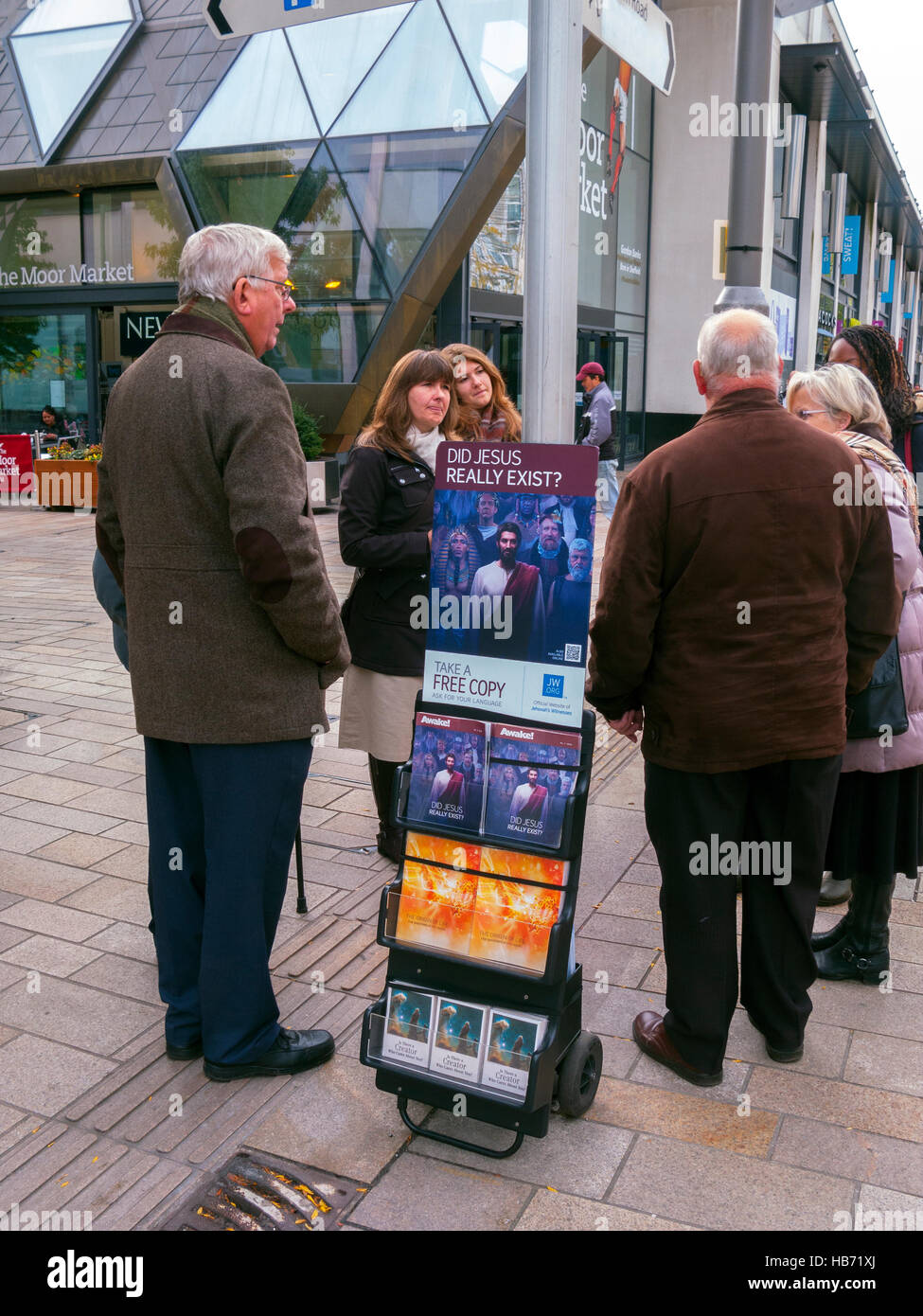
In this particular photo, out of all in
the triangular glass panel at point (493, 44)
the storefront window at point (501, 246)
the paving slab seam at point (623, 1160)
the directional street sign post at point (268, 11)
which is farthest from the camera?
the storefront window at point (501, 246)

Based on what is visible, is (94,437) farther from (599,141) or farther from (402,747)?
(402,747)

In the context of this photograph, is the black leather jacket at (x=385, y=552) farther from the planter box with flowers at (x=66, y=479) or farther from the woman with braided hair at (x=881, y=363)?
the planter box with flowers at (x=66, y=479)

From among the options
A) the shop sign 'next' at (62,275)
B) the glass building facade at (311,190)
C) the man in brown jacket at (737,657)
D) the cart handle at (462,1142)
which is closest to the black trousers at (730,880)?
the man in brown jacket at (737,657)

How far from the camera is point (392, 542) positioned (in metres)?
4.12

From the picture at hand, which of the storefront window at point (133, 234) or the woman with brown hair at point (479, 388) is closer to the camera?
the woman with brown hair at point (479, 388)

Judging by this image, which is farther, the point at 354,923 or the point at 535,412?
the point at 354,923

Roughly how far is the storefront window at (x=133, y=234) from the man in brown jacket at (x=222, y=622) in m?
17.3

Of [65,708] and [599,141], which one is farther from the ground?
[599,141]

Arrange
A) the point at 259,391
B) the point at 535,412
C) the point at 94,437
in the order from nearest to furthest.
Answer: the point at 259,391 < the point at 535,412 < the point at 94,437

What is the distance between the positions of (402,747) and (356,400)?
12.8m

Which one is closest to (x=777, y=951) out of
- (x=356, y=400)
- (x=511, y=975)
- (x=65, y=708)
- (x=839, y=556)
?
(x=511, y=975)

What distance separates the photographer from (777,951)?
3146 mm

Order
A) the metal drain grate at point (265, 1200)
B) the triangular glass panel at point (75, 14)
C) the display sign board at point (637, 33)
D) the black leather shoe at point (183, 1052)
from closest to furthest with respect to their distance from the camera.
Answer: the metal drain grate at point (265, 1200) → the black leather shoe at point (183, 1052) → the display sign board at point (637, 33) → the triangular glass panel at point (75, 14)

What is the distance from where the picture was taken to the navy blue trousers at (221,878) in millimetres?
2984
